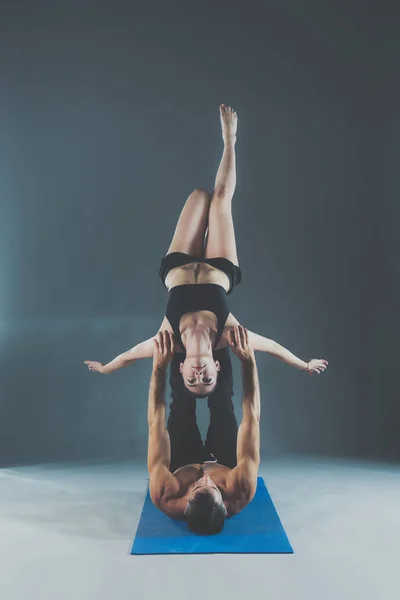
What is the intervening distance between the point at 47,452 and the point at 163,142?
3.28m

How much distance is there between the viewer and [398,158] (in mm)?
6191

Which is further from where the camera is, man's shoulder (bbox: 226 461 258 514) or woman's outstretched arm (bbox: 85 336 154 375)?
woman's outstretched arm (bbox: 85 336 154 375)

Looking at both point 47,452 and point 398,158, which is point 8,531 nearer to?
point 47,452

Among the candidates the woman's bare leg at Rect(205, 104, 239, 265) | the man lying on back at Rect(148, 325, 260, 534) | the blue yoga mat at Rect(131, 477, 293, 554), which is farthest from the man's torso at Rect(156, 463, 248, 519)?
the woman's bare leg at Rect(205, 104, 239, 265)

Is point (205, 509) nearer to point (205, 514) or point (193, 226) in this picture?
point (205, 514)

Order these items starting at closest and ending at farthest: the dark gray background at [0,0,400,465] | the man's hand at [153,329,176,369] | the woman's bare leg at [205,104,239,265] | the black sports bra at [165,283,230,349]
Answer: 1. the man's hand at [153,329,176,369]
2. the black sports bra at [165,283,230,349]
3. the woman's bare leg at [205,104,239,265]
4. the dark gray background at [0,0,400,465]

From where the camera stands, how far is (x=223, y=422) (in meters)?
4.32

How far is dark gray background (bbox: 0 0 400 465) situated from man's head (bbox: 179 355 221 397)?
234 centimetres

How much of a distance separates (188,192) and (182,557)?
3.89m

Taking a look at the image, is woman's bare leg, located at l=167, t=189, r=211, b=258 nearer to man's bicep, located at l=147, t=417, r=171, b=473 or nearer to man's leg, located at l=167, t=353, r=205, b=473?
man's leg, located at l=167, t=353, r=205, b=473

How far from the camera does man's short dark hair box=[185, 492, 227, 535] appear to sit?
3312mm

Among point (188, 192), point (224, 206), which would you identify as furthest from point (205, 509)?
point (188, 192)

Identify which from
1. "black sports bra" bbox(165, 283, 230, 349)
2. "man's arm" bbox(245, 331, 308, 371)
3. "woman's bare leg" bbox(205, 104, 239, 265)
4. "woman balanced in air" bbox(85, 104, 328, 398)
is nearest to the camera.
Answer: "woman balanced in air" bbox(85, 104, 328, 398)

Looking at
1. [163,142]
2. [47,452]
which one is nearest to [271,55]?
[163,142]
